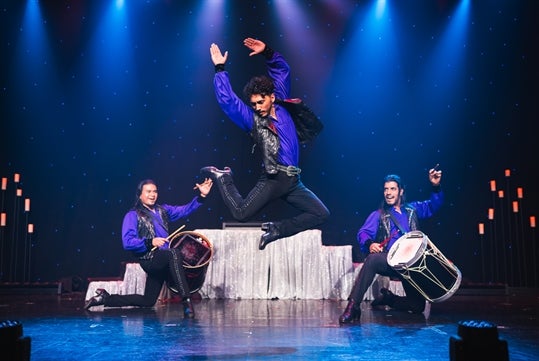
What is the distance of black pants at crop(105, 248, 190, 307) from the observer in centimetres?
498

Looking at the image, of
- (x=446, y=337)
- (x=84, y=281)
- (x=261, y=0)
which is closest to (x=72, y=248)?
(x=84, y=281)

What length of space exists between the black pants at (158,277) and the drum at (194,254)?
147 mm

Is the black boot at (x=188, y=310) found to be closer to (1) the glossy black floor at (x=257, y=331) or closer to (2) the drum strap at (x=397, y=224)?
(1) the glossy black floor at (x=257, y=331)

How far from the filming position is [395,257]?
466 centimetres

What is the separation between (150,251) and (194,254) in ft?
1.46

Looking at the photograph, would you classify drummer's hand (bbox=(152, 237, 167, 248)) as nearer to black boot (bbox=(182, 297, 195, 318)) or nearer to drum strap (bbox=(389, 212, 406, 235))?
black boot (bbox=(182, 297, 195, 318))

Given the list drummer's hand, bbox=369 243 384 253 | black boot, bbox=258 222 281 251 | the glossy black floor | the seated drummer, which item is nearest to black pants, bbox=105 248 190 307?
the seated drummer

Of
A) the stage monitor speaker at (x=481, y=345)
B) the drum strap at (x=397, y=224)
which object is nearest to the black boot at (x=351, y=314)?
the drum strap at (x=397, y=224)

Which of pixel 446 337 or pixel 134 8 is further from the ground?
pixel 134 8

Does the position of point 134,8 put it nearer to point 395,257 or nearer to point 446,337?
point 395,257

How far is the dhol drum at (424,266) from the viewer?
452cm

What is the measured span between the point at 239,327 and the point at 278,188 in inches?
43.3

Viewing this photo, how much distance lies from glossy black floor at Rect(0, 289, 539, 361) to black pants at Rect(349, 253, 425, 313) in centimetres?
15

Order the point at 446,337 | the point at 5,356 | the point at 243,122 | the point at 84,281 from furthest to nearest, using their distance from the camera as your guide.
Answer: the point at 84,281, the point at 243,122, the point at 446,337, the point at 5,356
